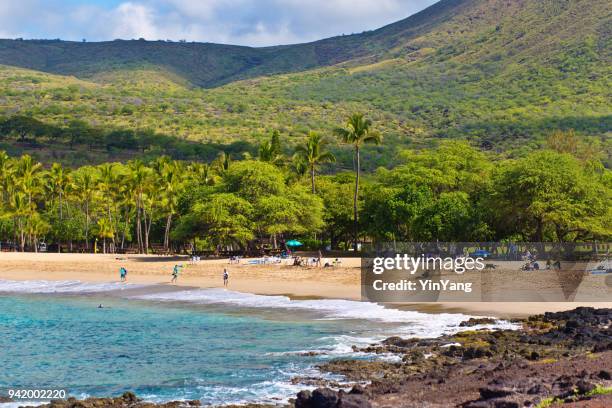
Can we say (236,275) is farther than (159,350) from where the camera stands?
Yes

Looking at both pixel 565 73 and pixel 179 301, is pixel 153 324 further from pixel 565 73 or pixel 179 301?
pixel 565 73

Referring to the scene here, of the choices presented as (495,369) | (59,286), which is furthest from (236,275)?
(495,369)

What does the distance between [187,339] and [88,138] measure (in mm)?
117595

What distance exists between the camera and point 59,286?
52.9m

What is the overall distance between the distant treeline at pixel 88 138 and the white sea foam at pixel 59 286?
81.0 metres

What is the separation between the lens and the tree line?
5012 centimetres

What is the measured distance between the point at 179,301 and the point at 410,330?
54.8 feet

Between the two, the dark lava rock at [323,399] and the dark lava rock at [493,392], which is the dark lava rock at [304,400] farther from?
the dark lava rock at [493,392]

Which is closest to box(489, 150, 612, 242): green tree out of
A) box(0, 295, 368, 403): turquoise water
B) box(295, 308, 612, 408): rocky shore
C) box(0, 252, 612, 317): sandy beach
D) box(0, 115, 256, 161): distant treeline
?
box(0, 252, 612, 317): sandy beach

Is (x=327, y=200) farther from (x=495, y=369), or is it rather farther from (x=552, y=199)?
(x=495, y=369)

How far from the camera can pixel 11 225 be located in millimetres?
87438

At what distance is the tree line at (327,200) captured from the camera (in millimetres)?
50125

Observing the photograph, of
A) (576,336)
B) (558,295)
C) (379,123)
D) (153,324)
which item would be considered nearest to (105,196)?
(153,324)

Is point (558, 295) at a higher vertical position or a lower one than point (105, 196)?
lower
